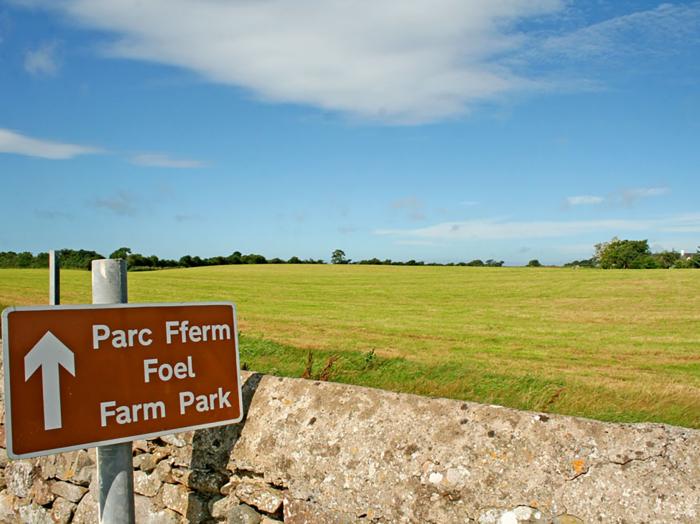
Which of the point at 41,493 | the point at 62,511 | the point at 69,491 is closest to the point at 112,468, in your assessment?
the point at 69,491

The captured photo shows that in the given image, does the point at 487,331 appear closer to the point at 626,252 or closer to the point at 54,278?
the point at 54,278

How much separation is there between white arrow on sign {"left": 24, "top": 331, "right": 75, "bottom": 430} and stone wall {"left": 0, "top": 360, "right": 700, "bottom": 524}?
1.13 meters

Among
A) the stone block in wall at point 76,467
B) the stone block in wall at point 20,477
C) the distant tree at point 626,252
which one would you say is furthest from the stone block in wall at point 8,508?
the distant tree at point 626,252

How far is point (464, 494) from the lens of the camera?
2682mm

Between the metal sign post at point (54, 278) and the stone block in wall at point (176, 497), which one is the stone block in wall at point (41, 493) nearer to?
the stone block in wall at point (176, 497)

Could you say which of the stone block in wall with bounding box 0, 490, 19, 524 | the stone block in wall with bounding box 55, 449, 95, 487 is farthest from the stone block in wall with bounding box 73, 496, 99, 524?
the stone block in wall with bounding box 0, 490, 19, 524

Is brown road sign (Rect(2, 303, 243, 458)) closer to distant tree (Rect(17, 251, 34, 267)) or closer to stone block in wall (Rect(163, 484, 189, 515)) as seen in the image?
stone block in wall (Rect(163, 484, 189, 515))

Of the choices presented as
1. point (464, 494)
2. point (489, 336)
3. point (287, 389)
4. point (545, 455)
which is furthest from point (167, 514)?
point (489, 336)

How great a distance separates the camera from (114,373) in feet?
8.86

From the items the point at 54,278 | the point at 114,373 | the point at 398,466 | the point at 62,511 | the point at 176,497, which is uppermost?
the point at 54,278

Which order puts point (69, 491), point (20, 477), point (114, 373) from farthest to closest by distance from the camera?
point (20, 477)
point (69, 491)
point (114, 373)

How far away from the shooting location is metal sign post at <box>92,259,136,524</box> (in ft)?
8.98

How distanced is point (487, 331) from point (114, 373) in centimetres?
1839

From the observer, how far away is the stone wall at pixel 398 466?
2.41 meters
